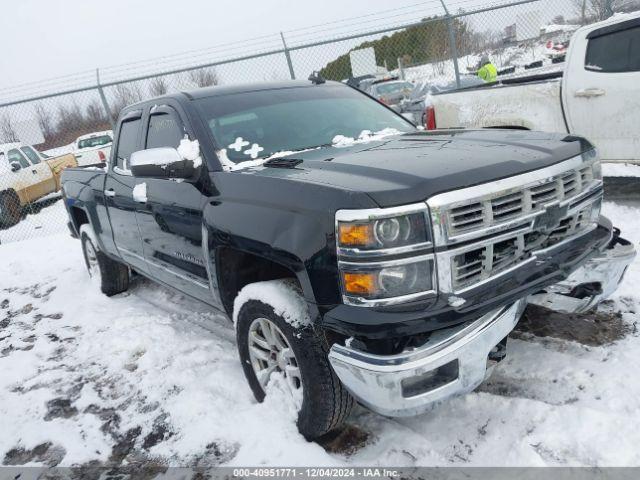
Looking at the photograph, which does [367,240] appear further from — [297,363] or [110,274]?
[110,274]

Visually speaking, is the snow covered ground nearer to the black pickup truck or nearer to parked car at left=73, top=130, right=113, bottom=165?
the black pickup truck

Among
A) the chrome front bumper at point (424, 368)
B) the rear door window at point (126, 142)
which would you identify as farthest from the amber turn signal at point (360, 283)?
the rear door window at point (126, 142)

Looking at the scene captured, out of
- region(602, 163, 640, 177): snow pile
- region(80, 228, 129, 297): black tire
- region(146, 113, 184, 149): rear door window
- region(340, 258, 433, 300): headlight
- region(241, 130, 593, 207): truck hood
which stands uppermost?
region(146, 113, 184, 149): rear door window

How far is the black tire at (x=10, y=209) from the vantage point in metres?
11.0

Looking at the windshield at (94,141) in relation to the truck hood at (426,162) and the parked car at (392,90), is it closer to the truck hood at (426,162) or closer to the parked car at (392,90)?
the parked car at (392,90)

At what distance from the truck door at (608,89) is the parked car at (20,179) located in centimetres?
1055

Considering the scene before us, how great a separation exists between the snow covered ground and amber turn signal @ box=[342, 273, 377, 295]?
913mm

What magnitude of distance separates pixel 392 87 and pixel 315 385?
56.5 ft

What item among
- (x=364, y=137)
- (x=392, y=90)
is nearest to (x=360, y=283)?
(x=364, y=137)

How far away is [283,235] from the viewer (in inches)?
97.0

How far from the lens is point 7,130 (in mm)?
11742

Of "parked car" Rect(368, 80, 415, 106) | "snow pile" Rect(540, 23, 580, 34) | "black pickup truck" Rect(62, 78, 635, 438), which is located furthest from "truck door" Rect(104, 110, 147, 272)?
"parked car" Rect(368, 80, 415, 106)

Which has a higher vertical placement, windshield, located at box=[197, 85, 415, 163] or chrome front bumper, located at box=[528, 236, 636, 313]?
windshield, located at box=[197, 85, 415, 163]

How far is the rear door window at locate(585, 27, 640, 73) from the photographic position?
5.26 metres
